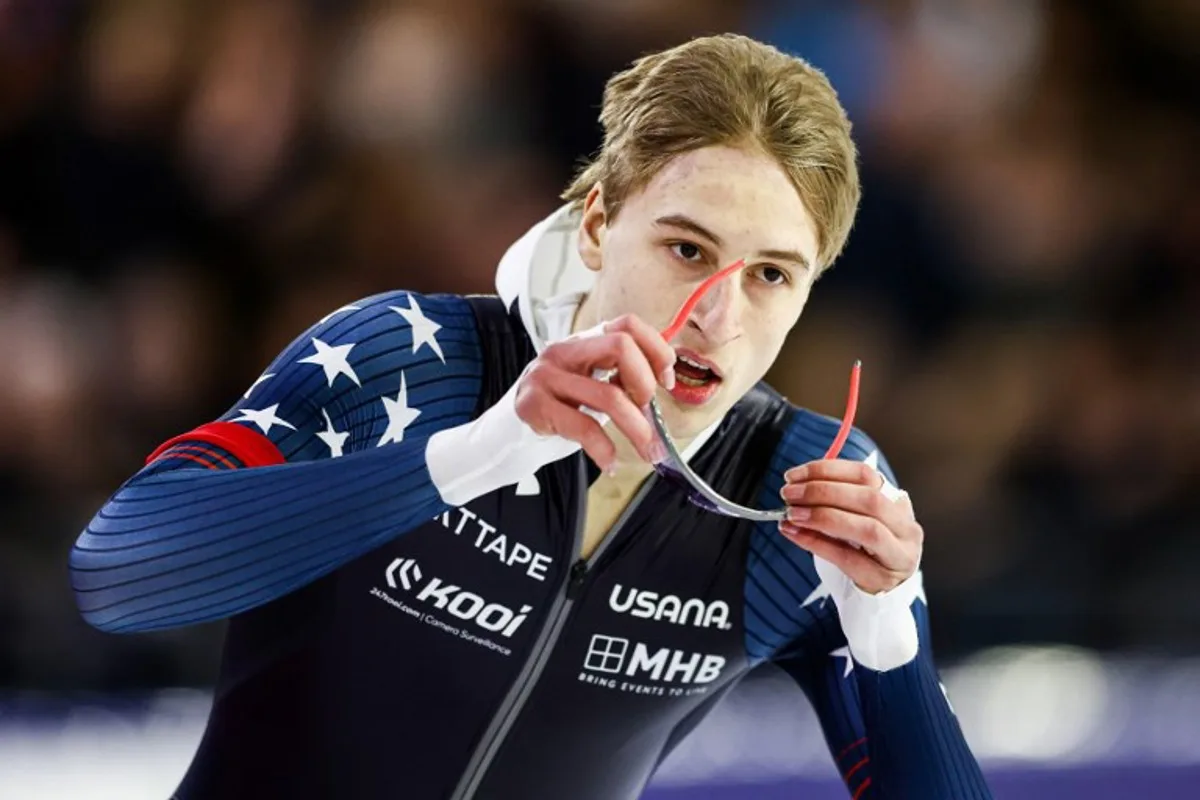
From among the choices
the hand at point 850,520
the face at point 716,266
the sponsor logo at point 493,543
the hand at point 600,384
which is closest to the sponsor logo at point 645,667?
the sponsor logo at point 493,543

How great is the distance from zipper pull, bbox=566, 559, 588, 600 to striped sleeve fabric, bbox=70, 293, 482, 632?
259 mm

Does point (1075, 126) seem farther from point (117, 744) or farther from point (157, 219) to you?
point (117, 744)

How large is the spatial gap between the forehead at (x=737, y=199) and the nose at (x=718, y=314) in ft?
0.25

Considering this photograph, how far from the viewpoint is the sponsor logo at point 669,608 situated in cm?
265

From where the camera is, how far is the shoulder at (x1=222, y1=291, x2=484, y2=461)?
2.47 m

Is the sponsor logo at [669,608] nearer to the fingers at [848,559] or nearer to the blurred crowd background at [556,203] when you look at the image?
the fingers at [848,559]

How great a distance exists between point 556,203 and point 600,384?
11.8 ft

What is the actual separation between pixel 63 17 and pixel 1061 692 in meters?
3.23

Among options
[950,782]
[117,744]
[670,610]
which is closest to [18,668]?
[117,744]

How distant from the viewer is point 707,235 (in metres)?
2.36

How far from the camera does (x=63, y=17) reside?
5234mm

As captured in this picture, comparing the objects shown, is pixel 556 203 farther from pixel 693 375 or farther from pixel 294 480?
pixel 294 480

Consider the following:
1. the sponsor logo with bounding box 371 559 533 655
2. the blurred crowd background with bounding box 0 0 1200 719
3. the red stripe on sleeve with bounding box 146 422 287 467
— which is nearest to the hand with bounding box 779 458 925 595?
the sponsor logo with bounding box 371 559 533 655

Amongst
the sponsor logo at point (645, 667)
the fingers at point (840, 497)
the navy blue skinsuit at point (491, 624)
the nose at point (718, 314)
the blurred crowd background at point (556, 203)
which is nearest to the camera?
the fingers at point (840, 497)
